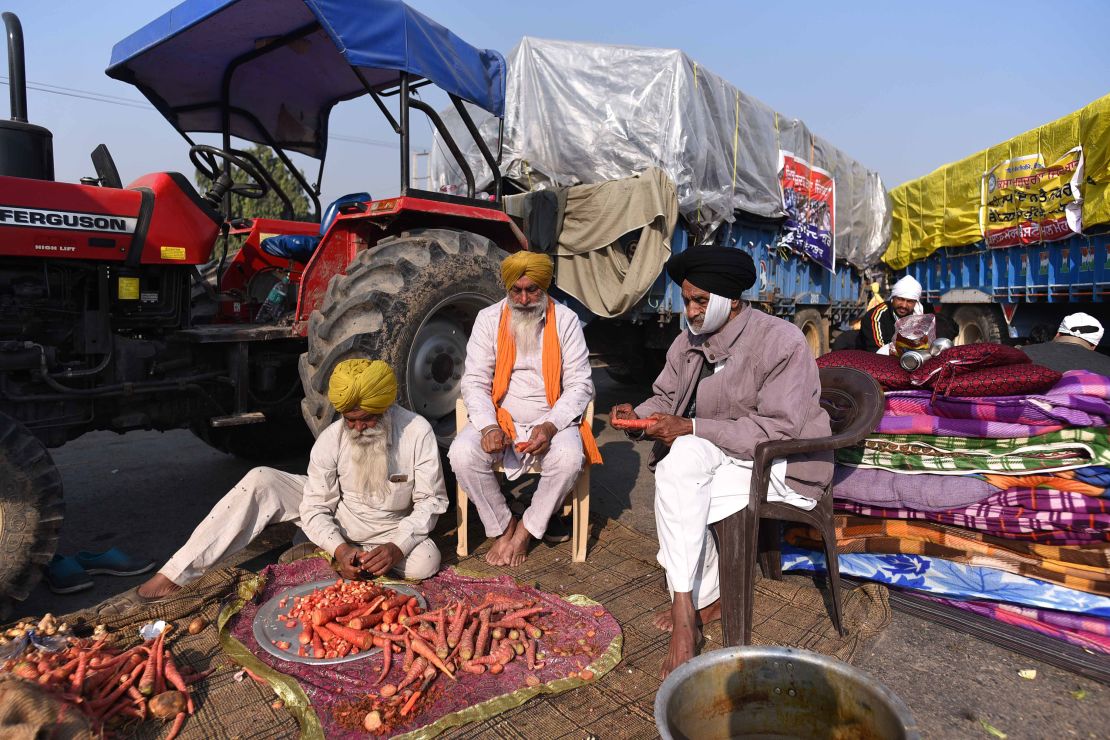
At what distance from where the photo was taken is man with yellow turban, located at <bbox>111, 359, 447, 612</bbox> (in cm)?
279

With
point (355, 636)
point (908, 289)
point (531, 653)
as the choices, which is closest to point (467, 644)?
point (531, 653)

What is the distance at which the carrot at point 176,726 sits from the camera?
78.0 inches

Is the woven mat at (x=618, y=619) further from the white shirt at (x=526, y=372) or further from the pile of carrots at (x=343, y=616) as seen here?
the white shirt at (x=526, y=372)

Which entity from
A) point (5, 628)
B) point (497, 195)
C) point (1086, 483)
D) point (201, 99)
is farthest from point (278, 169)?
point (1086, 483)

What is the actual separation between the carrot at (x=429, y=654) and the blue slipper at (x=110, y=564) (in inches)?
63.7

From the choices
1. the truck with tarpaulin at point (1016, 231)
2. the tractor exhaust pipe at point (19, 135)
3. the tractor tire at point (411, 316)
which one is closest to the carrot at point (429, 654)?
the tractor tire at point (411, 316)

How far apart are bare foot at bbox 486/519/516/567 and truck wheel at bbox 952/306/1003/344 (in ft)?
31.0

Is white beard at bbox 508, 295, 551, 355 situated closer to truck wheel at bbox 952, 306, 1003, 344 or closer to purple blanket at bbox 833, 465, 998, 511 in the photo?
purple blanket at bbox 833, 465, 998, 511

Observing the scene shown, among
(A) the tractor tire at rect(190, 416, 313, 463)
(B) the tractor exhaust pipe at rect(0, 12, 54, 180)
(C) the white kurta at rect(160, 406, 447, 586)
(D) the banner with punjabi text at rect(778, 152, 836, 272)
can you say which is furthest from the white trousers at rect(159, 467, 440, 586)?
(D) the banner with punjabi text at rect(778, 152, 836, 272)

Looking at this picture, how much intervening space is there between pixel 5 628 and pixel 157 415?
117 centimetres

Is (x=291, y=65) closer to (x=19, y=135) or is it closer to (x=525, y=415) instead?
(x=19, y=135)

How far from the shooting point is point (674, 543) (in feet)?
8.11

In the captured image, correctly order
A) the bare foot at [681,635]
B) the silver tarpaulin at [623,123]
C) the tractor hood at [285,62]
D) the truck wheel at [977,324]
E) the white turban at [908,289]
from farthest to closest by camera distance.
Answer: the truck wheel at [977,324] → the silver tarpaulin at [623,123] → the white turban at [908,289] → the tractor hood at [285,62] → the bare foot at [681,635]

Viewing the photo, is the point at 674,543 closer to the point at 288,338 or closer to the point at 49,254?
the point at 288,338
